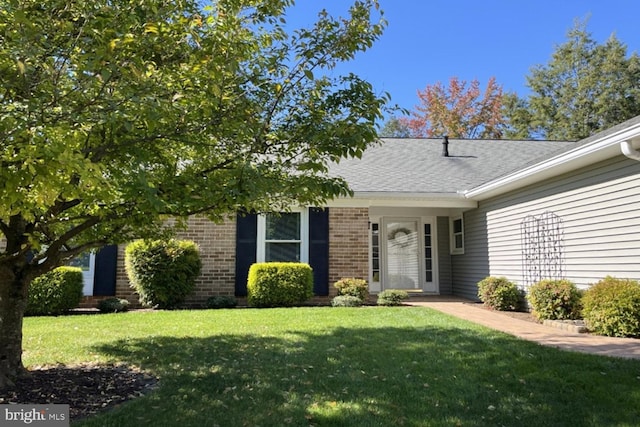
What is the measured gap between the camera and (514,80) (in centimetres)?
3181

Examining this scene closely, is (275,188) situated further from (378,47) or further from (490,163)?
(490,163)

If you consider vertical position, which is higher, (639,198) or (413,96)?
(413,96)

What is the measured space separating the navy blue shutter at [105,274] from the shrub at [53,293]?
101 cm

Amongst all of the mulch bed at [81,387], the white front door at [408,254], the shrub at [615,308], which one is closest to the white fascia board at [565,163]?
the shrub at [615,308]

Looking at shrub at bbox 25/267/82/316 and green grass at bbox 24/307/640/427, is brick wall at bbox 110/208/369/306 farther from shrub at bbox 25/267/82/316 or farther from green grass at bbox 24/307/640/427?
green grass at bbox 24/307/640/427

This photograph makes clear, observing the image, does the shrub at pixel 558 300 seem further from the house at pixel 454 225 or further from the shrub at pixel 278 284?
the shrub at pixel 278 284

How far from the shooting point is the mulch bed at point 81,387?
12.2 ft

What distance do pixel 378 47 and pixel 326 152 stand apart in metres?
1.29

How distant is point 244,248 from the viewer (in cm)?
1066

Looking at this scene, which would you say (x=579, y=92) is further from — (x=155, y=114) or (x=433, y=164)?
(x=155, y=114)

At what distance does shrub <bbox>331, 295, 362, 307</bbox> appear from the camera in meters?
9.82

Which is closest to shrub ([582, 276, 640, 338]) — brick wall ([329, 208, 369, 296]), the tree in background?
brick wall ([329, 208, 369, 296])

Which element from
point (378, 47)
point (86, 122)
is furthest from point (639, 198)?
point (86, 122)

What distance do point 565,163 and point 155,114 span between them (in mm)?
6907
